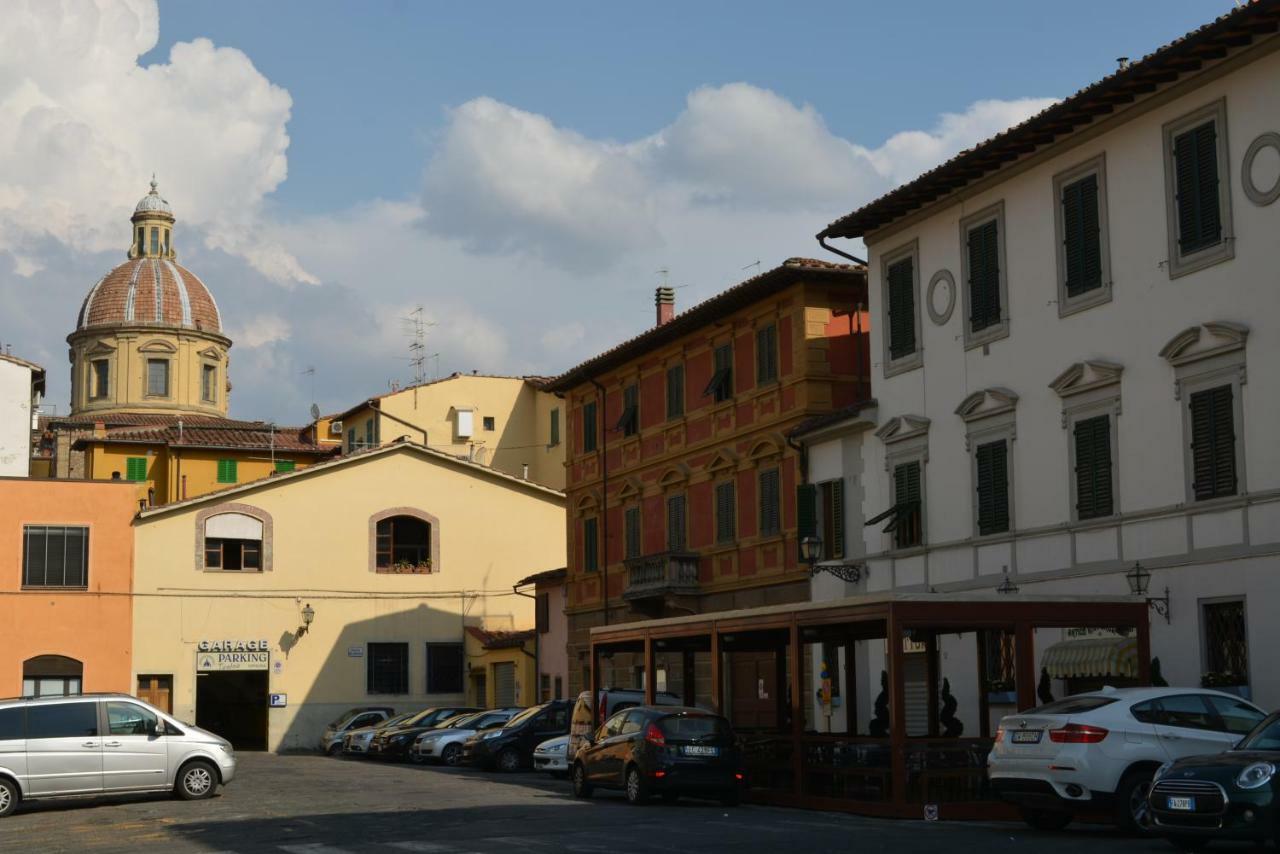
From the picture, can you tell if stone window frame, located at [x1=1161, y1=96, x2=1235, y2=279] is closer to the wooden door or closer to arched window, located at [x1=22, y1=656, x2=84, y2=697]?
the wooden door

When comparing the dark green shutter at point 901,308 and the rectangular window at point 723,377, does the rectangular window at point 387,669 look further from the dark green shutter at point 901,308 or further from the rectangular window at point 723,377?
the dark green shutter at point 901,308

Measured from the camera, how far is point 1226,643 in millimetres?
22984

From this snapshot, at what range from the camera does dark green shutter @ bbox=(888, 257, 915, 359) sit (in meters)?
30.9

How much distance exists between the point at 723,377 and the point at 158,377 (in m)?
56.9

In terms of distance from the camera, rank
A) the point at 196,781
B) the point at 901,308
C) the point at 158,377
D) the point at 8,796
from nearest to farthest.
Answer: the point at 8,796 < the point at 196,781 < the point at 901,308 < the point at 158,377

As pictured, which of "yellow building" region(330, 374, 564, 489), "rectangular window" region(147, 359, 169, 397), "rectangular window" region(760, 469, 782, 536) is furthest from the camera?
"rectangular window" region(147, 359, 169, 397)

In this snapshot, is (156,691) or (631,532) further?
(156,691)

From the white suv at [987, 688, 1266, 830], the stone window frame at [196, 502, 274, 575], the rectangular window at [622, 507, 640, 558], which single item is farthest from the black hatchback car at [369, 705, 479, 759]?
the white suv at [987, 688, 1266, 830]

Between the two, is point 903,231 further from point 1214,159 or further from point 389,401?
point 389,401

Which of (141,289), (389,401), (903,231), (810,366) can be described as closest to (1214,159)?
(903,231)

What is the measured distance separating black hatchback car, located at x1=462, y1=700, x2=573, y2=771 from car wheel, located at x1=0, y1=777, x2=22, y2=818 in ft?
40.3

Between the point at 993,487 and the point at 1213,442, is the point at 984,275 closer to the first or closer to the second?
the point at 993,487

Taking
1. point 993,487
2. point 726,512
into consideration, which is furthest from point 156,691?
point 993,487

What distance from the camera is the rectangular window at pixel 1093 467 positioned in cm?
2536
